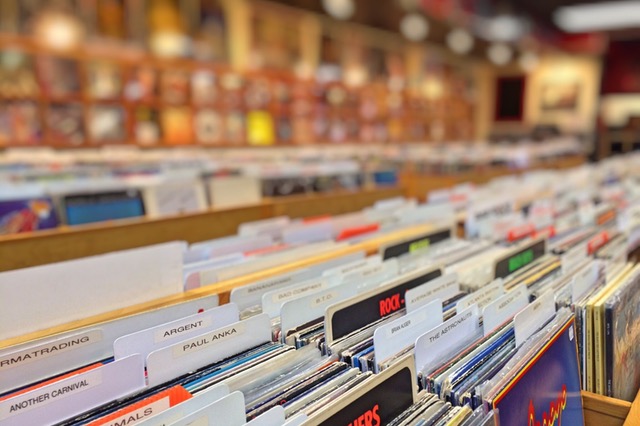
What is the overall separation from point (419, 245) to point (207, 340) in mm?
932

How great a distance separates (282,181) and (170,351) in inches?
97.5

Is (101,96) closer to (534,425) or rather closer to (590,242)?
(590,242)

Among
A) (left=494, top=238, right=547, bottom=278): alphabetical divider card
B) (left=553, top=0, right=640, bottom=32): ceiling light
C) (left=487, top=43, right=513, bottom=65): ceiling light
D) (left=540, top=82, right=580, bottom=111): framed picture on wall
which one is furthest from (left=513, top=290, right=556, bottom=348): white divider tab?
(left=540, top=82, right=580, bottom=111): framed picture on wall

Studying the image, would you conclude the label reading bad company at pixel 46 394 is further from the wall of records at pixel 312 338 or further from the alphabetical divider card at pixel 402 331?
the alphabetical divider card at pixel 402 331

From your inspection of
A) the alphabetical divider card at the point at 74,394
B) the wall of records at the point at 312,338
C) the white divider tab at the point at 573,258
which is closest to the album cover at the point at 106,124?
the wall of records at the point at 312,338

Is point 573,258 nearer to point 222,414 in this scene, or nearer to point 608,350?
point 608,350

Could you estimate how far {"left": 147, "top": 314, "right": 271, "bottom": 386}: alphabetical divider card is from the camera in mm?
818

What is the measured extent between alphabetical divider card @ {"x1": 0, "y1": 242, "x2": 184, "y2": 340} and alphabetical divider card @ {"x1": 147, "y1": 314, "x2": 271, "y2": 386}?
333mm

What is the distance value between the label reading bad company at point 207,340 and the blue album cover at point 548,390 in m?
0.47

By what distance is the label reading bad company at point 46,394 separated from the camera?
0.68m

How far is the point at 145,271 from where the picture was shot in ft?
3.88

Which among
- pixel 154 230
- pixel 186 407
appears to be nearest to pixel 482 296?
pixel 186 407

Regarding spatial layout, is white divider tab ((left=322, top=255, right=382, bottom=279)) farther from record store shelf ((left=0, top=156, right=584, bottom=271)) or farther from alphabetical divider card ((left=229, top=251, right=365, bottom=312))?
record store shelf ((left=0, top=156, right=584, bottom=271))

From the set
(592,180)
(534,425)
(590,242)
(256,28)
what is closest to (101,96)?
(256,28)
